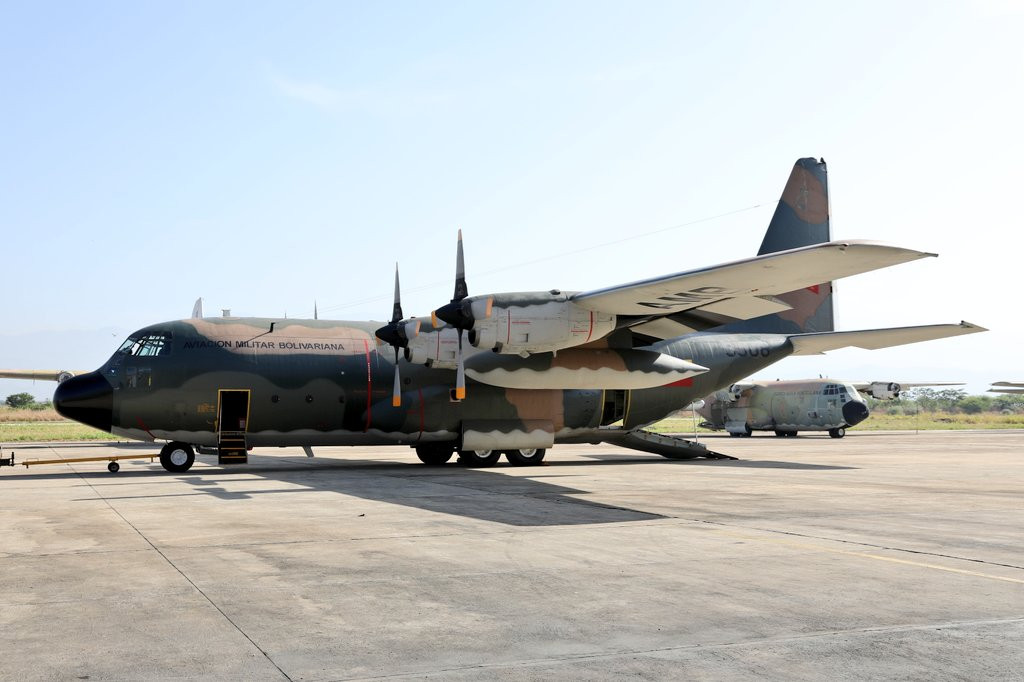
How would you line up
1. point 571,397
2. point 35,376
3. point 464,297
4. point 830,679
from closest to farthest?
point 830,679 < point 464,297 < point 571,397 < point 35,376

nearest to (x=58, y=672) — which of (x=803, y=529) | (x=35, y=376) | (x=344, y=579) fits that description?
(x=344, y=579)

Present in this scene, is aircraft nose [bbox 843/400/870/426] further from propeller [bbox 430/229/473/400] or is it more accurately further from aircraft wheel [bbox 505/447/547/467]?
propeller [bbox 430/229/473/400]

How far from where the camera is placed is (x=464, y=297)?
823 inches

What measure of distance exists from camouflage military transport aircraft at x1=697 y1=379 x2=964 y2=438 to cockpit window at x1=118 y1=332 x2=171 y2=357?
1236 inches

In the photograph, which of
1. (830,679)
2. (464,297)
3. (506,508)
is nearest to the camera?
(830,679)

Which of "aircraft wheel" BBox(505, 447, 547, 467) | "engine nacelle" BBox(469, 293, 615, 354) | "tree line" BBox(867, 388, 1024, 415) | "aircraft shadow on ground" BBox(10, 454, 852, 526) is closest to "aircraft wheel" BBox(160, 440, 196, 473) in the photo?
"aircraft shadow on ground" BBox(10, 454, 852, 526)

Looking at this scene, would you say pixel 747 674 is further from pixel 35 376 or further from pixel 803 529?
pixel 35 376

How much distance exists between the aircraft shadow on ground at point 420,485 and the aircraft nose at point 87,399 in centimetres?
146

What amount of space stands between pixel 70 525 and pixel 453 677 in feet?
30.4

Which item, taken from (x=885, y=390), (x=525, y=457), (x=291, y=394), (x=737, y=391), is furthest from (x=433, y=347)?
(x=885, y=390)

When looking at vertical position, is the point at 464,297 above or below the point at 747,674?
above

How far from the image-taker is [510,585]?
838 cm

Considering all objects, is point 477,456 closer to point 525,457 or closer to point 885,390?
point 525,457

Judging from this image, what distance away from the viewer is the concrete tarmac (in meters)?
5.86
